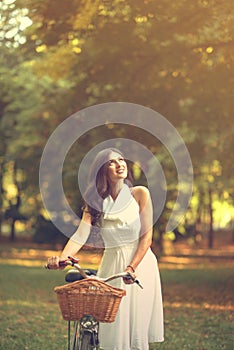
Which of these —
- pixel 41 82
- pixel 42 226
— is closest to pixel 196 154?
pixel 41 82

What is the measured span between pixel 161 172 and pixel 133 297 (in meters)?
16.6

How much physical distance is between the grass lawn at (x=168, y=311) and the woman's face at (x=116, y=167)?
4.26m

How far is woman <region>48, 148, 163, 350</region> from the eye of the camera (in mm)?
6871

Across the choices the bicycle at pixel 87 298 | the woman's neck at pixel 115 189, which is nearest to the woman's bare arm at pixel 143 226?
the woman's neck at pixel 115 189

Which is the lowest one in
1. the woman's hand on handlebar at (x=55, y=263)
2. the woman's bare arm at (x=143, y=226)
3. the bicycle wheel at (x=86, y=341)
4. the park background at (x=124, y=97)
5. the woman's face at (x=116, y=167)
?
the bicycle wheel at (x=86, y=341)

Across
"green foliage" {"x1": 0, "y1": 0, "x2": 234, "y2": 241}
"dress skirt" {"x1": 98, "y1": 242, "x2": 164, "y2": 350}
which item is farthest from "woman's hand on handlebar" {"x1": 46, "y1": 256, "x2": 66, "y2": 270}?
"green foliage" {"x1": 0, "y1": 0, "x2": 234, "y2": 241}

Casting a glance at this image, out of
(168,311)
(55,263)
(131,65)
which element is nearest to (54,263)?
(55,263)

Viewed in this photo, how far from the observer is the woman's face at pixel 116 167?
22.3 ft

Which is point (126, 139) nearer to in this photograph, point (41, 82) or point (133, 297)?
point (41, 82)

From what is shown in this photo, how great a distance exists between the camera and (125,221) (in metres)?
6.89

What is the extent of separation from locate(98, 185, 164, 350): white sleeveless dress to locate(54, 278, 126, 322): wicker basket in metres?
0.83

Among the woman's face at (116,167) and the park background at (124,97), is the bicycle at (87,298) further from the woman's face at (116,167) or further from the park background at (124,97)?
the park background at (124,97)

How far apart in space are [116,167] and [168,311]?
8.77 meters

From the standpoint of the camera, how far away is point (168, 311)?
1527 cm
